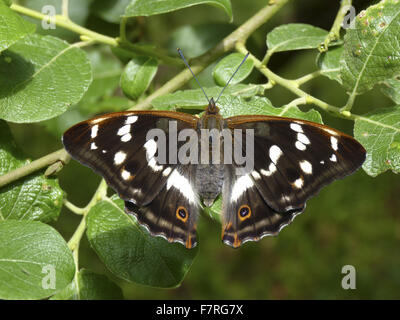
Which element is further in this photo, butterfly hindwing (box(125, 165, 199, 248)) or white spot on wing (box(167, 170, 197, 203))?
white spot on wing (box(167, 170, 197, 203))

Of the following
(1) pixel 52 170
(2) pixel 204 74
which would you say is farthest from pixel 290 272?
(1) pixel 52 170

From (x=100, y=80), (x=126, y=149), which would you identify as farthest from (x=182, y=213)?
(x=100, y=80)

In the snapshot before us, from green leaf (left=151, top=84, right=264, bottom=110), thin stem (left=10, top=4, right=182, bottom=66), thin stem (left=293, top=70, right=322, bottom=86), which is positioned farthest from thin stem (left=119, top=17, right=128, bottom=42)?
thin stem (left=293, top=70, right=322, bottom=86)

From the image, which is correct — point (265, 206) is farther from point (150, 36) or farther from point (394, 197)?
point (394, 197)

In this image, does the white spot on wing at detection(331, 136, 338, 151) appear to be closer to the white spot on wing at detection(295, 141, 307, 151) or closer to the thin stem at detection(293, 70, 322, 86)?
the white spot on wing at detection(295, 141, 307, 151)

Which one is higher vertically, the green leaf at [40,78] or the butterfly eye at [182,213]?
the green leaf at [40,78]

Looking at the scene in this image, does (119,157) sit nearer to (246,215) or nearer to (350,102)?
(246,215)

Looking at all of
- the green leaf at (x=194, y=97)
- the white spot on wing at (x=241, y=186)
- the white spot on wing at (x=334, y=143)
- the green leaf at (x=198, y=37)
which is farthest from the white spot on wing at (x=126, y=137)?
the green leaf at (x=198, y=37)

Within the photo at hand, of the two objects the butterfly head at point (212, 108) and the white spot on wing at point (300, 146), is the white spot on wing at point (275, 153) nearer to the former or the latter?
the white spot on wing at point (300, 146)
